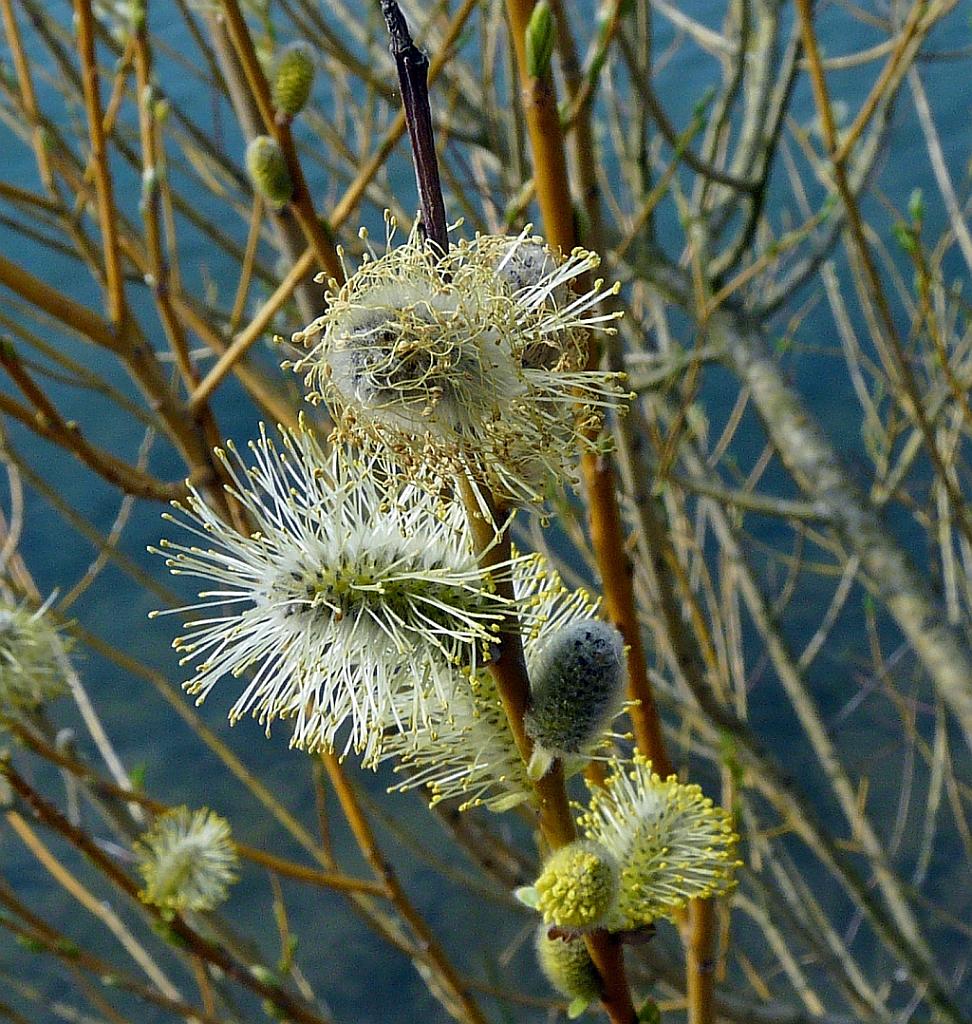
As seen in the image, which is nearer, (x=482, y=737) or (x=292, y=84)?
(x=482, y=737)

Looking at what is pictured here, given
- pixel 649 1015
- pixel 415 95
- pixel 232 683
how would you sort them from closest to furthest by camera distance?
1. pixel 415 95
2. pixel 649 1015
3. pixel 232 683

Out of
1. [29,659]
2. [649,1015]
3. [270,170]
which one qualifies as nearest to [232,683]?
[29,659]

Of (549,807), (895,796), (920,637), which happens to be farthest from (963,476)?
(549,807)

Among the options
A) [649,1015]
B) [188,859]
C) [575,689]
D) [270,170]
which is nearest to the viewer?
[575,689]

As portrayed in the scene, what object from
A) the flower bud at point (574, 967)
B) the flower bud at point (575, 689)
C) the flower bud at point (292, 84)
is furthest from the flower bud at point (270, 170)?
the flower bud at point (574, 967)

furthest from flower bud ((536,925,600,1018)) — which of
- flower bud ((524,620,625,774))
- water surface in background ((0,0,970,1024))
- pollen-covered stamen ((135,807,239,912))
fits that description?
water surface in background ((0,0,970,1024))

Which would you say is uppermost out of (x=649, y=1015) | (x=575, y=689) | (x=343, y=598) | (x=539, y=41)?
(x=539, y=41)

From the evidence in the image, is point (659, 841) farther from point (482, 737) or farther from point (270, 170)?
point (270, 170)
